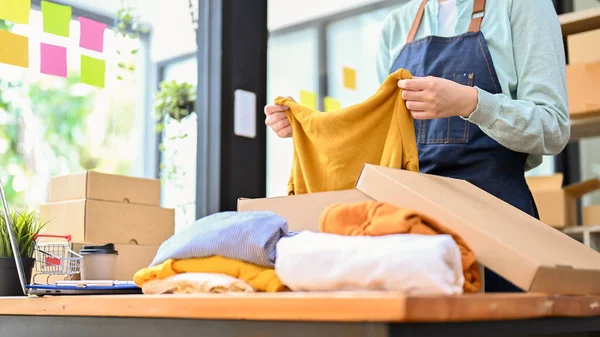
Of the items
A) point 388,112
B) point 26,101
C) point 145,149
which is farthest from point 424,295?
point 145,149

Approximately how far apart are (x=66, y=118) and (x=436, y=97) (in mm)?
1479

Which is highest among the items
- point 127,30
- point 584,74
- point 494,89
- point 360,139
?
point 127,30

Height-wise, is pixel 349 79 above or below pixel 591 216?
above

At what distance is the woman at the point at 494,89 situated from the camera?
3.98 ft

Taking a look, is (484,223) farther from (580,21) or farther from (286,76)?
(286,76)

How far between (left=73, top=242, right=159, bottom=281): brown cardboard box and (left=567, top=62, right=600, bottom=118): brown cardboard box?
4.87 feet

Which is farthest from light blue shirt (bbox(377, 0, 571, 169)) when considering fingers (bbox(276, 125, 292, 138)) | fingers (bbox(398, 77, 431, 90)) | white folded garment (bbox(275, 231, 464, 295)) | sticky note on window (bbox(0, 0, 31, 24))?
sticky note on window (bbox(0, 0, 31, 24))

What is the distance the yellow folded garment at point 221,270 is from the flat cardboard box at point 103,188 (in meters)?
0.82

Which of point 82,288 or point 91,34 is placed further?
point 91,34

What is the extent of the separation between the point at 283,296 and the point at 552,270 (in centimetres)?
32

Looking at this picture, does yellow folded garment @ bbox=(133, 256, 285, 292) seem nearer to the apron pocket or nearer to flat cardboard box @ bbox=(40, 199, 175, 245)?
the apron pocket

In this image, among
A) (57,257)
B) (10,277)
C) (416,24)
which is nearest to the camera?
(10,277)

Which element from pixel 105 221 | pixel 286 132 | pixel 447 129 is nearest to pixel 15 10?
pixel 105 221

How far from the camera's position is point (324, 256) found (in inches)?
30.0
